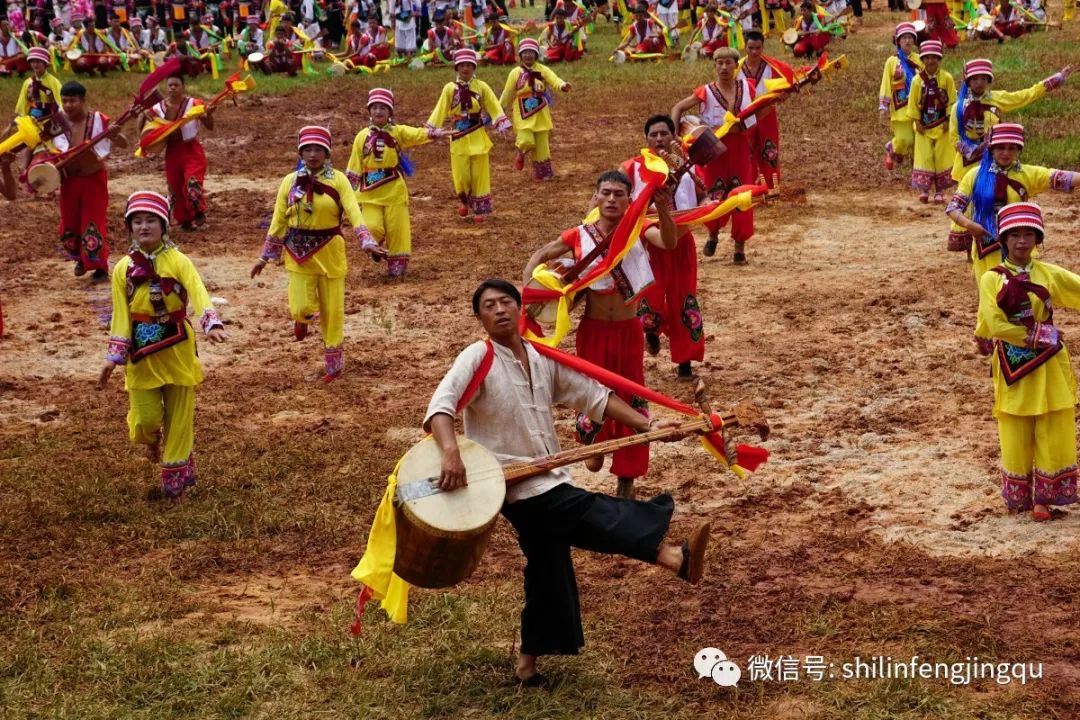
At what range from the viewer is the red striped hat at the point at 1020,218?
715cm

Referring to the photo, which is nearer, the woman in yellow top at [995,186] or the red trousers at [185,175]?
the woman in yellow top at [995,186]

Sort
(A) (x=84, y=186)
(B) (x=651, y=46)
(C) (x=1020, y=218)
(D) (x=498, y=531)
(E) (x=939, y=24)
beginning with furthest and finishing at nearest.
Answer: (B) (x=651, y=46)
(E) (x=939, y=24)
(A) (x=84, y=186)
(D) (x=498, y=531)
(C) (x=1020, y=218)

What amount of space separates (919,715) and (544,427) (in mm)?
1815

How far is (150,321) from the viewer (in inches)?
327

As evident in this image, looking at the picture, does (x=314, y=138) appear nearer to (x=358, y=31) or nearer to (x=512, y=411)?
→ (x=512, y=411)

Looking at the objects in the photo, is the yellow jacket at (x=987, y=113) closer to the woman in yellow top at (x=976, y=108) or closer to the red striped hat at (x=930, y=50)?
the woman in yellow top at (x=976, y=108)

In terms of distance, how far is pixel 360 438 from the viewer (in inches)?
380

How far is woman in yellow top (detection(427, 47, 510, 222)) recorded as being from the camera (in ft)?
51.3

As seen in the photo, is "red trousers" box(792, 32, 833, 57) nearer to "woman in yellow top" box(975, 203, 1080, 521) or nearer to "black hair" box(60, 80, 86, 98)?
"black hair" box(60, 80, 86, 98)

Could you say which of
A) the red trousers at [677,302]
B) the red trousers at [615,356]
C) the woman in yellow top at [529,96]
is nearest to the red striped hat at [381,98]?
the woman in yellow top at [529,96]

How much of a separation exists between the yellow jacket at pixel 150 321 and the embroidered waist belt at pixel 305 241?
7.21ft

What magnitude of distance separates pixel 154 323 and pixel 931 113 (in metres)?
8.82

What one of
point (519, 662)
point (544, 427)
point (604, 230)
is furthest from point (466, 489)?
point (604, 230)

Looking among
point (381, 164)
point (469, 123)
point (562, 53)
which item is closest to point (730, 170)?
point (381, 164)
